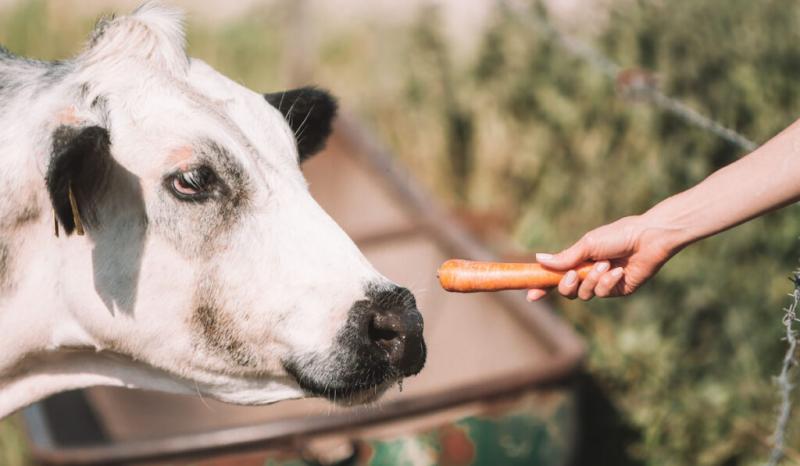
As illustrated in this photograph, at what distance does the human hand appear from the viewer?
2096 millimetres

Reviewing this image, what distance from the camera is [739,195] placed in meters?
1.97

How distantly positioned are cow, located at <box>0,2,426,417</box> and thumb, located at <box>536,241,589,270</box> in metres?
0.30

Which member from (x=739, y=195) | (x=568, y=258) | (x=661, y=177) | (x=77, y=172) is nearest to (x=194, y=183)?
(x=77, y=172)

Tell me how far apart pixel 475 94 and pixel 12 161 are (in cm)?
533

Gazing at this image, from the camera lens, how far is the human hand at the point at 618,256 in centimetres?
210

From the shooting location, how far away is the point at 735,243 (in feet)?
16.6

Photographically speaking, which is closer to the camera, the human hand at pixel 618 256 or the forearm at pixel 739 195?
the forearm at pixel 739 195

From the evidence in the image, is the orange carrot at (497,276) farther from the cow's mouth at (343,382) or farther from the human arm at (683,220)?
the cow's mouth at (343,382)

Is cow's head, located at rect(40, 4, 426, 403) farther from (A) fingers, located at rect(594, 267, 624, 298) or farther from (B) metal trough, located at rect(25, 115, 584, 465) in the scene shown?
(B) metal trough, located at rect(25, 115, 584, 465)

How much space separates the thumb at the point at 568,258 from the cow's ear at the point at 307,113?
2.90ft

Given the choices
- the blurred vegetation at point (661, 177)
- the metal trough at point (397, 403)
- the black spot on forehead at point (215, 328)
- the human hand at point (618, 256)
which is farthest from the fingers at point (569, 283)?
the blurred vegetation at point (661, 177)

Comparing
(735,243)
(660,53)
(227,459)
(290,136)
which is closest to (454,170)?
(660,53)

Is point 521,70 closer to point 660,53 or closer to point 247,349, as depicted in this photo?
point 660,53

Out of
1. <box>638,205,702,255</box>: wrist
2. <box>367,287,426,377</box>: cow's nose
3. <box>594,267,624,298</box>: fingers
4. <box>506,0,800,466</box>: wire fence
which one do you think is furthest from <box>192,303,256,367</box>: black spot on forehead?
<box>506,0,800,466</box>: wire fence
